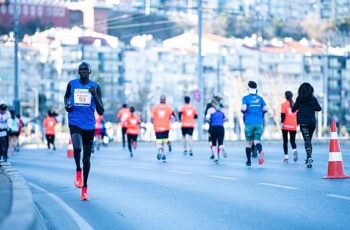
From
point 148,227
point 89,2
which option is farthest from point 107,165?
point 89,2

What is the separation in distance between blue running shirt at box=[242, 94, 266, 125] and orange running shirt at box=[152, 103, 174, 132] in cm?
781

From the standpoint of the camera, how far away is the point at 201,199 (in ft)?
51.8

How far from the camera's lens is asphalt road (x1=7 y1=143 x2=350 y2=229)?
42.0ft

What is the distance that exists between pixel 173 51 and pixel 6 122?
13661 centimetres

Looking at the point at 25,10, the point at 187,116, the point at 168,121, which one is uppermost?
the point at 25,10

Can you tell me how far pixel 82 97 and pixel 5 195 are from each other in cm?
384

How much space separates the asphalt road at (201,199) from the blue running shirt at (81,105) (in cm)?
104

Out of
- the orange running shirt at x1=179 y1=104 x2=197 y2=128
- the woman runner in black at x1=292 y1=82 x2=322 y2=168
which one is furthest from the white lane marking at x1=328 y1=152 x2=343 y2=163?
the orange running shirt at x1=179 y1=104 x2=197 y2=128

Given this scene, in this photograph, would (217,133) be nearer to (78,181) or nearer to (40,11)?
(78,181)

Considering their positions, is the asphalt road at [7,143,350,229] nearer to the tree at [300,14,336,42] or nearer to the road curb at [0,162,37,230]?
the road curb at [0,162,37,230]

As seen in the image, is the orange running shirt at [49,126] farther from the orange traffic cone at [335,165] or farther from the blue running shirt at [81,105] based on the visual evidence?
the blue running shirt at [81,105]

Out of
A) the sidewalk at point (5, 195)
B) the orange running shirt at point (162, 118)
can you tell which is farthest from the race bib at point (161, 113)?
the sidewalk at point (5, 195)

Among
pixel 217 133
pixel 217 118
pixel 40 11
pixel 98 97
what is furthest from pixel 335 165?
pixel 40 11

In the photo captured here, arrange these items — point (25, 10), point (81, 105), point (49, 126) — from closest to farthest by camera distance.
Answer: point (81, 105), point (49, 126), point (25, 10)
